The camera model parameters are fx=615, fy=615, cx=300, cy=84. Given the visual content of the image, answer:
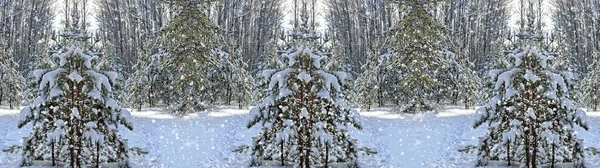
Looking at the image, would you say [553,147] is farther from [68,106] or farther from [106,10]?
[106,10]

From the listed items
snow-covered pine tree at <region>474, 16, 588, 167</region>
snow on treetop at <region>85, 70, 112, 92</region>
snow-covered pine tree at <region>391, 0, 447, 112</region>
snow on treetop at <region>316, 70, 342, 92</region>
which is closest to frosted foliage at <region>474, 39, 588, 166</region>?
snow-covered pine tree at <region>474, 16, 588, 167</region>

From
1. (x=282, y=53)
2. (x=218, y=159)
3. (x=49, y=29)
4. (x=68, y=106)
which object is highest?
(x=49, y=29)

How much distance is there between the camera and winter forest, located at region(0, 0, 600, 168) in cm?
943

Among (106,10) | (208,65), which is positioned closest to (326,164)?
(208,65)

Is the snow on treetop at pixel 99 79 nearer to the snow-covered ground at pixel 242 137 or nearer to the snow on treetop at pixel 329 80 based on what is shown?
the snow-covered ground at pixel 242 137

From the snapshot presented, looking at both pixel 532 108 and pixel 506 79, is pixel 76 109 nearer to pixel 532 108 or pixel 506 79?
pixel 506 79

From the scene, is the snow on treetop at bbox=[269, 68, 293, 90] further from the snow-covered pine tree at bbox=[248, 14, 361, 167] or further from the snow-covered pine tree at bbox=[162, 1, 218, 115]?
the snow-covered pine tree at bbox=[162, 1, 218, 115]

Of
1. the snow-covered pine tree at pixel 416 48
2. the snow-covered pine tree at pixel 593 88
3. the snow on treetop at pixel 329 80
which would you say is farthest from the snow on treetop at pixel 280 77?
the snow-covered pine tree at pixel 593 88

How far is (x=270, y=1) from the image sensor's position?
32.9 meters

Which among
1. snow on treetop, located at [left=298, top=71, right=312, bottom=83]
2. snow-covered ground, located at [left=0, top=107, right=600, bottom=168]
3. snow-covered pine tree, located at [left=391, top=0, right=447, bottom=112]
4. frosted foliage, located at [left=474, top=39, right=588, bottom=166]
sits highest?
snow-covered pine tree, located at [left=391, top=0, right=447, bottom=112]

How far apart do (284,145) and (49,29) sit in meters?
30.2

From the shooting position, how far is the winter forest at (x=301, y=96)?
9.43 metres

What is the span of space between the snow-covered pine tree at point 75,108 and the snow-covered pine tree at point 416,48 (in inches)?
417

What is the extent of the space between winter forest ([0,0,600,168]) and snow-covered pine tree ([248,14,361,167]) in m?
0.02
